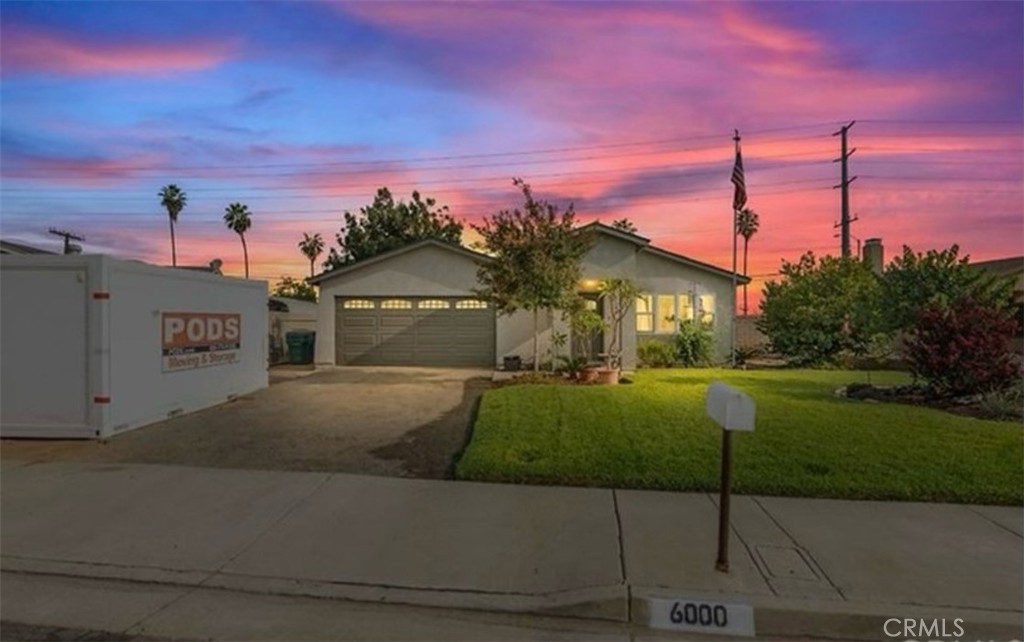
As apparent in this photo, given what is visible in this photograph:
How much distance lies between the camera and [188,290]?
10.4m

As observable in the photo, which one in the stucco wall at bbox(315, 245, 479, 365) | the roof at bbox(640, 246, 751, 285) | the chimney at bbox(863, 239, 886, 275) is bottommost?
the stucco wall at bbox(315, 245, 479, 365)

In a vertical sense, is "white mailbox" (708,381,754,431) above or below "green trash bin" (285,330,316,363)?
above

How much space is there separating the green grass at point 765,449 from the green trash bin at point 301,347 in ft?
40.0

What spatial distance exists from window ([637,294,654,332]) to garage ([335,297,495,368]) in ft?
16.5

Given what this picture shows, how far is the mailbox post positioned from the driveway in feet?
10.9

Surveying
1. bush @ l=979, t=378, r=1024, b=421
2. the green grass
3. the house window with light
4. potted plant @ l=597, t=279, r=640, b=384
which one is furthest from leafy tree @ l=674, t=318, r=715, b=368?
bush @ l=979, t=378, r=1024, b=421


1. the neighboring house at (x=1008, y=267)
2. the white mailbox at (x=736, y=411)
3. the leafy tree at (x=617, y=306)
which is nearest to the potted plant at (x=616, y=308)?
the leafy tree at (x=617, y=306)

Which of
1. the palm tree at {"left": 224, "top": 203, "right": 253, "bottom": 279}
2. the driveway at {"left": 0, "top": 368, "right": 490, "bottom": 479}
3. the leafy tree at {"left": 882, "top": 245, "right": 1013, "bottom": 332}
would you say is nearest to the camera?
the driveway at {"left": 0, "top": 368, "right": 490, "bottom": 479}

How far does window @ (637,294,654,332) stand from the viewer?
20219 mm

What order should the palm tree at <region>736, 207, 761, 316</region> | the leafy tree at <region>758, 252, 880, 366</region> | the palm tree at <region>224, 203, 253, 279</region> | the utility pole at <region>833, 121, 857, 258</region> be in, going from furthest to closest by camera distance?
the palm tree at <region>736, 207, 761, 316</region>, the palm tree at <region>224, 203, 253, 279</region>, the utility pole at <region>833, 121, 857, 258</region>, the leafy tree at <region>758, 252, 880, 366</region>

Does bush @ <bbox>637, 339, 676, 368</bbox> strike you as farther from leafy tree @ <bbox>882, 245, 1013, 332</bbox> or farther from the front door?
leafy tree @ <bbox>882, 245, 1013, 332</bbox>

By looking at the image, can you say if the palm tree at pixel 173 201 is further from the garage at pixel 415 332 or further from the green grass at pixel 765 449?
the green grass at pixel 765 449

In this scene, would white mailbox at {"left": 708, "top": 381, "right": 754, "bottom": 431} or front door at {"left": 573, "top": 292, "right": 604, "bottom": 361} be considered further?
front door at {"left": 573, "top": 292, "right": 604, "bottom": 361}

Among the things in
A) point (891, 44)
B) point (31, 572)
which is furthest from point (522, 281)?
point (31, 572)
